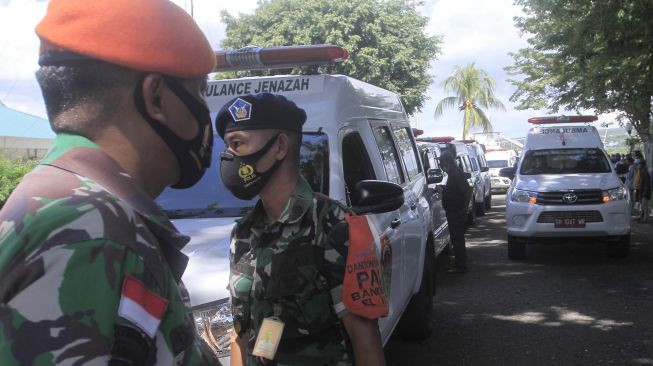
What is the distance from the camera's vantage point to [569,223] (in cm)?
895

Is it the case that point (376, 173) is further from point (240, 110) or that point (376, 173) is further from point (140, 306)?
point (140, 306)

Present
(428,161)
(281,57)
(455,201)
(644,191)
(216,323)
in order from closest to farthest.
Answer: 1. (216,323)
2. (281,57)
3. (455,201)
4. (428,161)
5. (644,191)

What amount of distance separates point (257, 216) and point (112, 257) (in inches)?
54.3

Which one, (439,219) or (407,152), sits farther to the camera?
(439,219)

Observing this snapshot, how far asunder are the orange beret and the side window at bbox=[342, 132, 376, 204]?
295 centimetres

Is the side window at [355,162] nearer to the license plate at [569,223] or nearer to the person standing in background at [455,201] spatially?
the person standing in background at [455,201]

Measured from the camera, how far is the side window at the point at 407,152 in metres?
5.29

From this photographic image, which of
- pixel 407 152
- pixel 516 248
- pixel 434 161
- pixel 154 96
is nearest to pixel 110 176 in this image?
pixel 154 96

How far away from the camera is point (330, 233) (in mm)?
2008

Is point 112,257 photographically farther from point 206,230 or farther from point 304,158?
point 304,158

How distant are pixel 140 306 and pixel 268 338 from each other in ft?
3.77

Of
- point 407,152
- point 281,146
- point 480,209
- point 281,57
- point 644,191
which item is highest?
point 281,57

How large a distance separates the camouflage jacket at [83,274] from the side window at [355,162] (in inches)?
119

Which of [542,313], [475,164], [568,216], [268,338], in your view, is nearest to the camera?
[268,338]
